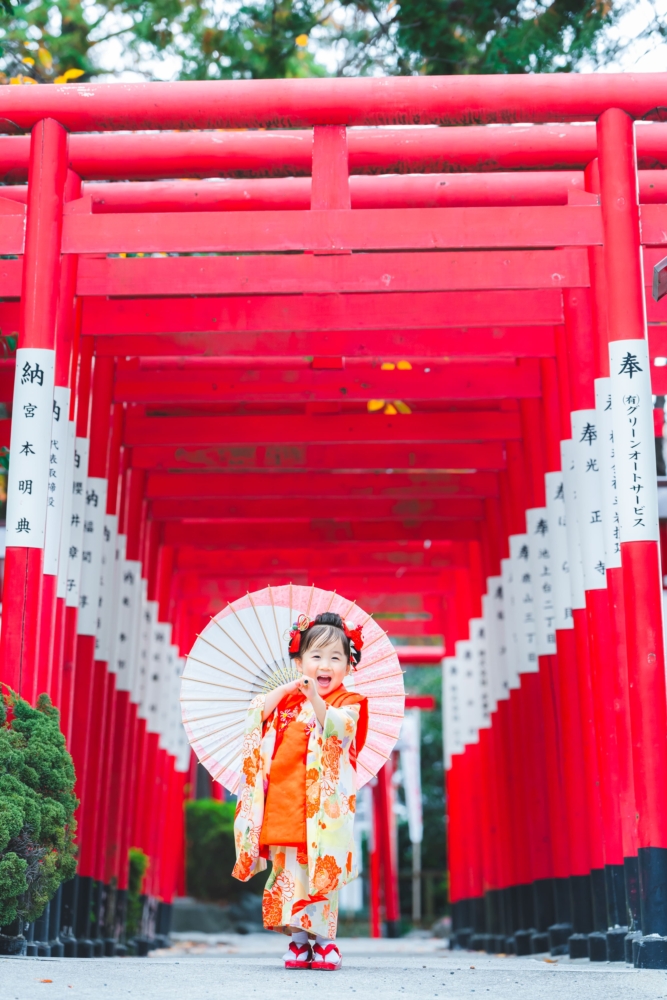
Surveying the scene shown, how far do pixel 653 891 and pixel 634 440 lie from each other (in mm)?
2242

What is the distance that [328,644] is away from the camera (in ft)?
17.9

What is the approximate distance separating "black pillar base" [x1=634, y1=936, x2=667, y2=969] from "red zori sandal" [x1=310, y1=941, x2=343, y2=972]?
56.1 inches

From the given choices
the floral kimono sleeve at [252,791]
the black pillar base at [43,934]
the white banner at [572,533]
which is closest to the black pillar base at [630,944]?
the floral kimono sleeve at [252,791]

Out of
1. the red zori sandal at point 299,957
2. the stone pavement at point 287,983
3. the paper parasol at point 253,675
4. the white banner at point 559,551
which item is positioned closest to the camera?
the stone pavement at point 287,983

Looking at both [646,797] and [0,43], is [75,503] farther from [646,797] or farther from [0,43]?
[0,43]

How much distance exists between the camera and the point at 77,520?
863 centimetres

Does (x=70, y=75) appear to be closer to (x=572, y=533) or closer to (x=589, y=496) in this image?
(x=572, y=533)

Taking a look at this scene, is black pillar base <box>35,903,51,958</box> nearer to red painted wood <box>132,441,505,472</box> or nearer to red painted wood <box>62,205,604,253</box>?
red painted wood <box>62,205,604,253</box>

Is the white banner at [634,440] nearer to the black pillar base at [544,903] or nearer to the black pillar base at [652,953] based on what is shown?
the black pillar base at [652,953]

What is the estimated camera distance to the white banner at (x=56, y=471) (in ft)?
23.1

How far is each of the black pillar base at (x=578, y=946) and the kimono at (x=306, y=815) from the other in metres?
3.37

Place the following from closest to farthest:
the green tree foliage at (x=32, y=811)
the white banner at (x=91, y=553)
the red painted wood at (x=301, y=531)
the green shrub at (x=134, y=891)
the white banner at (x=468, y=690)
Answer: the green tree foliage at (x=32, y=811) → the white banner at (x=91, y=553) → the green shrub at (x=134, y=891) → the red painted wood at (x=301, y=531) → the white banner at (x=468, y=690)

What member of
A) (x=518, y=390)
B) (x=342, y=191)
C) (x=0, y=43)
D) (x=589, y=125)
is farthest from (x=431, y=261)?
(x=0, y=43)

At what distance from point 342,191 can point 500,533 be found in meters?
5.53
